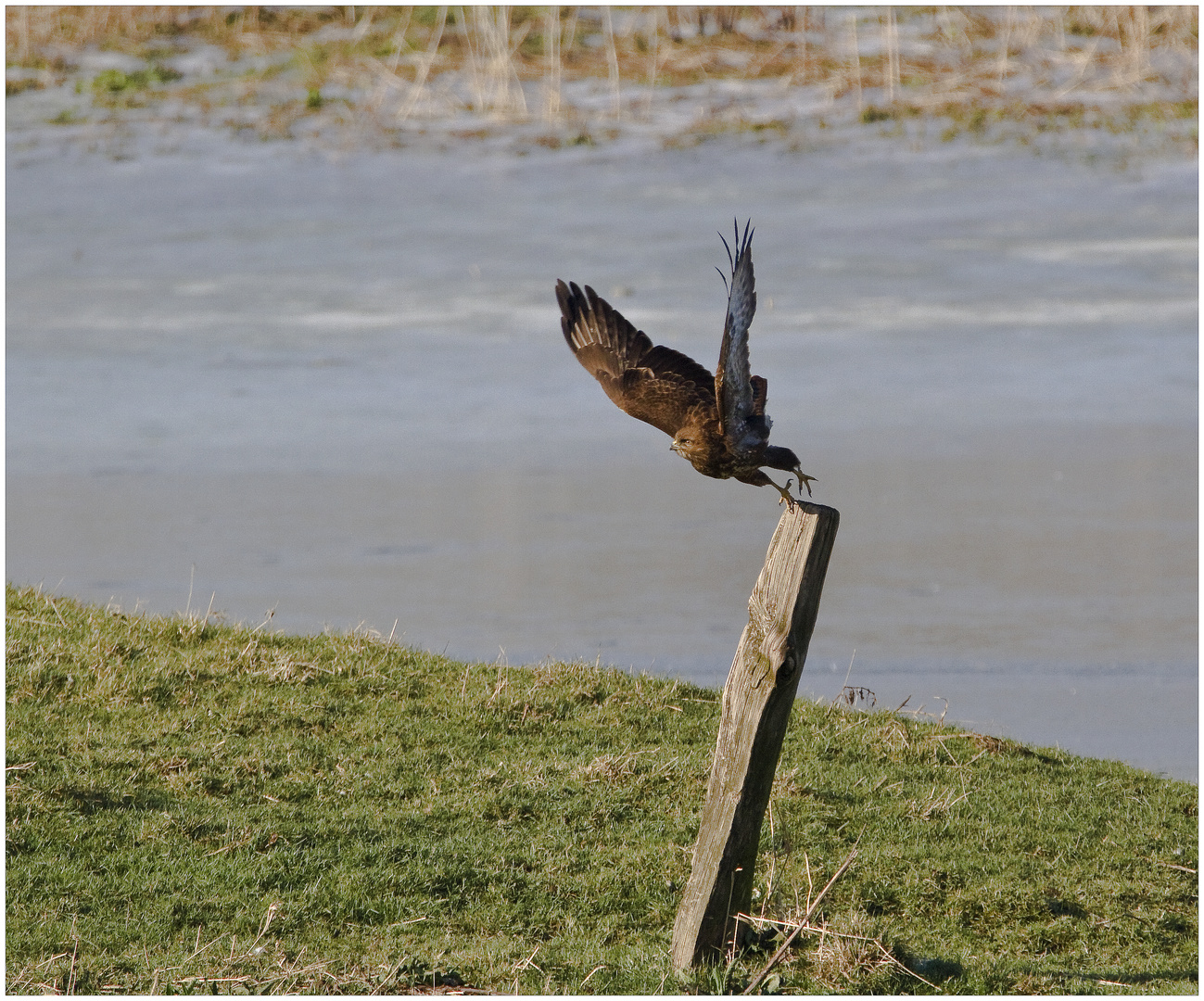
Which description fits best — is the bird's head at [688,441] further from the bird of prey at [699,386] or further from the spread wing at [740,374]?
the spread wing at [740,374]

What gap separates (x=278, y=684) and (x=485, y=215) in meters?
10.3

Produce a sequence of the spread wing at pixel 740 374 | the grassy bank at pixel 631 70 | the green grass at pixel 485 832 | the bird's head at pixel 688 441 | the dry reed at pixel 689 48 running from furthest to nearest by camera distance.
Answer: the dry reed at pixel 689 48, the grassy bank at pixel 631 70, the bird's head at pixel 688 441, the green grass at pixel 485 832, the spread wing at pixel 740 374

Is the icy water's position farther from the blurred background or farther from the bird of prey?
the bird of prey

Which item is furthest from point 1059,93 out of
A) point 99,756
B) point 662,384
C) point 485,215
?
point 99,756

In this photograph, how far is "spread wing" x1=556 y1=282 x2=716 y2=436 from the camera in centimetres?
534

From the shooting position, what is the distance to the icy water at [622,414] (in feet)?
26.9

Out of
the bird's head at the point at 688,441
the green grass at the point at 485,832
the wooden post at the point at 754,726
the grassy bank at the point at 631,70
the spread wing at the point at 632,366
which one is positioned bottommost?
the green grass at the point at 485,832

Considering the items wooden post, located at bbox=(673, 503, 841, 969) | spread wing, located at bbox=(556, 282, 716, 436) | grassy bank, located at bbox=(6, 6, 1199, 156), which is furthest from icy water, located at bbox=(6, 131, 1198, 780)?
wooden post, located at bbox=(673, 503, 841, 969)

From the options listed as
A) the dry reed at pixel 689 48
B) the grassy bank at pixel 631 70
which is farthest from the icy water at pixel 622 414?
the dry reed at pixel 689 48

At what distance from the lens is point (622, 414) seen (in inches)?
500

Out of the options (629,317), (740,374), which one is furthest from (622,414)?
(740,374)

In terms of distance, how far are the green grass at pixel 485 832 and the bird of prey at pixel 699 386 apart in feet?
4.38

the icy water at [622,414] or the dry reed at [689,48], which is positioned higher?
the dry reed at [689,48]

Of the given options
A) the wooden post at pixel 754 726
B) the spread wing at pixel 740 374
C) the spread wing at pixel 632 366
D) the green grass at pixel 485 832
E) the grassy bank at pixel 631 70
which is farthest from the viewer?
the grassy bank at pixel 631 70
